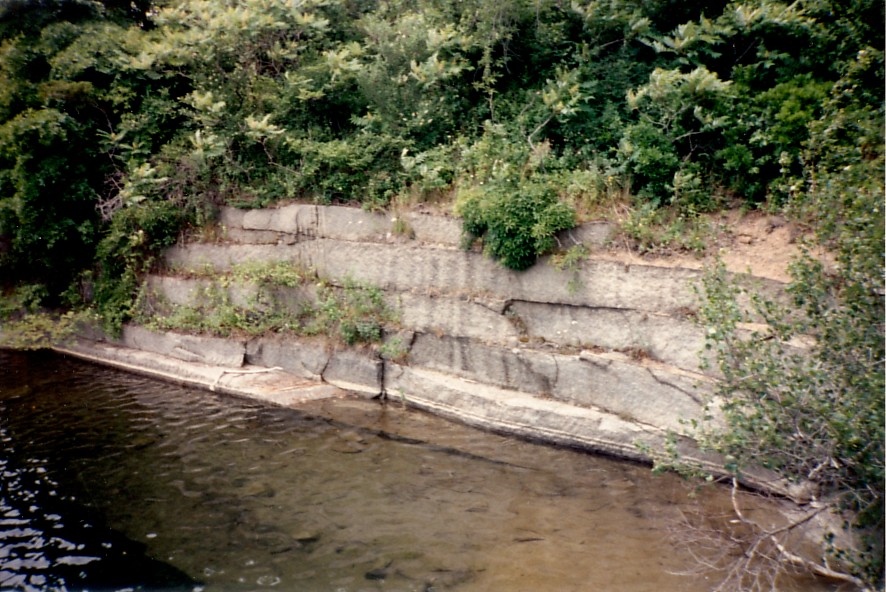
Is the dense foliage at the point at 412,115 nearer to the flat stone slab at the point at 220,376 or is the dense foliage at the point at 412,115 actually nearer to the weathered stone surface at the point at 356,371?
the flat stone slab at the point at 220,376

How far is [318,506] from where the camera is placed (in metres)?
6.04

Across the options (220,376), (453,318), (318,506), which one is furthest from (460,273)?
(220,376)

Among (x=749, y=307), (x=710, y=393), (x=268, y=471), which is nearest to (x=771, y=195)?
(x=749, y=307)

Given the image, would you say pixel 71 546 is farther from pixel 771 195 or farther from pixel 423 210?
pixel 771 195

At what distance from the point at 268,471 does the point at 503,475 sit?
2444 millimetres

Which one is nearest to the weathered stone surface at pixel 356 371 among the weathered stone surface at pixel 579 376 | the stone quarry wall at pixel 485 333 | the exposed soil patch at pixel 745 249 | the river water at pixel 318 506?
the stone quarry wall at pixel 485 333

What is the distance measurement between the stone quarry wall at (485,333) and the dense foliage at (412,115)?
0.47m

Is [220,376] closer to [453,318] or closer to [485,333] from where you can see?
[453,318]

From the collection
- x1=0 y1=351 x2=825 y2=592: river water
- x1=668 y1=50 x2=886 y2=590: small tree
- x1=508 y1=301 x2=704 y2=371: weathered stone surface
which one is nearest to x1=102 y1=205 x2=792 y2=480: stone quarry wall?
x1=508 y1=301 x2=704 y2=371: weathered stone surface

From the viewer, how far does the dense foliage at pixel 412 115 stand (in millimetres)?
7254

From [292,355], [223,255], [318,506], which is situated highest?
[223,255]

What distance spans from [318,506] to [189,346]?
4.89 meters

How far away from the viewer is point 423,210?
8.91 metres

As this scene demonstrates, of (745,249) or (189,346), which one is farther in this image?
(189,346)
